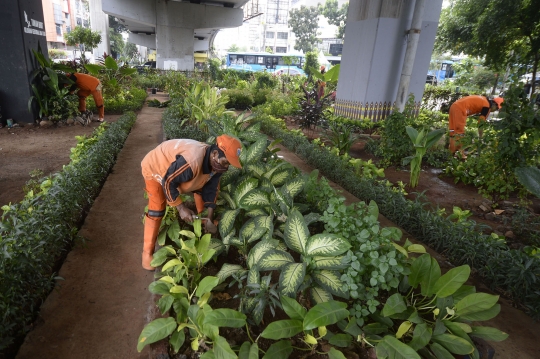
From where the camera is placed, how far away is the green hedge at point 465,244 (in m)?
2.46

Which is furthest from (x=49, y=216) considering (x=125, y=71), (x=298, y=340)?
(x=125, y=71)

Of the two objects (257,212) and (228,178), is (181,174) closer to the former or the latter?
(257,212)

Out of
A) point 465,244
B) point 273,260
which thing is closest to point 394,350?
point 273,260

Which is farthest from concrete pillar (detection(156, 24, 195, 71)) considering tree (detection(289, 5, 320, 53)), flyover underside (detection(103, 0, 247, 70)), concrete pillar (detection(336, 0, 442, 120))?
tree (detection(289, 5, 320, 53))

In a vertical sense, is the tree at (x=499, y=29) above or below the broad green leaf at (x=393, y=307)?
above

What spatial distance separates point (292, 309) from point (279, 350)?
0.22 meters

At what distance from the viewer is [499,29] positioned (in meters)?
9.02

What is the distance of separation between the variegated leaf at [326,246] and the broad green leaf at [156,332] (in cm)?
90

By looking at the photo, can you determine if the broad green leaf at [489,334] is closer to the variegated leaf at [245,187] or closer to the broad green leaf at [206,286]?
the broad green leaf at [206,286]

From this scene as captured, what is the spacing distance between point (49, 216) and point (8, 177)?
110 inches

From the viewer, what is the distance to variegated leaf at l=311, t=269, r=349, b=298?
192 cm

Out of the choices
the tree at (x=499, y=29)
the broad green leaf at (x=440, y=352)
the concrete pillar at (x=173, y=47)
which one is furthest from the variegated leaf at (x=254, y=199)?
the concrete pillar at (x=173, y=47)

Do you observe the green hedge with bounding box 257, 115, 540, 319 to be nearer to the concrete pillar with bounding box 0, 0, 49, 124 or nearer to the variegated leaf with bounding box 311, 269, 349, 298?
the variegated leaf with bounding box 311, 269, 349, 298

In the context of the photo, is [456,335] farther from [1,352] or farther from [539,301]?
[1,352]
